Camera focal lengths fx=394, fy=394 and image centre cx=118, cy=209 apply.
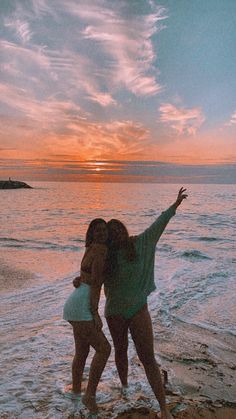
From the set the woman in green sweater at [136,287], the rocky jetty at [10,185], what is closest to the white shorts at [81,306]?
the woman in green sweater at [136,287]

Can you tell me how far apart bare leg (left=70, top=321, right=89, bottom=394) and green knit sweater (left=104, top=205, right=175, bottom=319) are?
445 mm

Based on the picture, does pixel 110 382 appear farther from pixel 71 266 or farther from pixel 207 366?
pixel 71 266

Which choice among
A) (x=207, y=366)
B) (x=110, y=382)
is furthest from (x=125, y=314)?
(x=207, y=366)

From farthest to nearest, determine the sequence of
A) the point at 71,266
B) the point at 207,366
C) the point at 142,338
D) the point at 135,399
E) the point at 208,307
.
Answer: the point at 71,266
the point at 208,307
the point at 207,366
the point at 135,399
the point at 142,338

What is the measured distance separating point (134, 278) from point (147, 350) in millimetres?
842

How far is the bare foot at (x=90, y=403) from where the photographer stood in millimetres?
4664

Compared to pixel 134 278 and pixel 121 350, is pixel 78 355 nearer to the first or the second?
pixel 121 350

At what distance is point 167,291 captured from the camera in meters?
11.0

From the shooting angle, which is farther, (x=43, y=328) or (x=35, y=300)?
(x=35, y=300)

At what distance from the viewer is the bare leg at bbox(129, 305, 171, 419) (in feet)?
14.6

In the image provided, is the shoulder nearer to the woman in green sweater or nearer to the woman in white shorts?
the woman in white shorts

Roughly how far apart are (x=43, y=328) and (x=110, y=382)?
8.62 feet

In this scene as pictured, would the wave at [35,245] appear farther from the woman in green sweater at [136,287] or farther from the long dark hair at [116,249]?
the long dark hair at [116,249]

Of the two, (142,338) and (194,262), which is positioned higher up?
(142,338)
